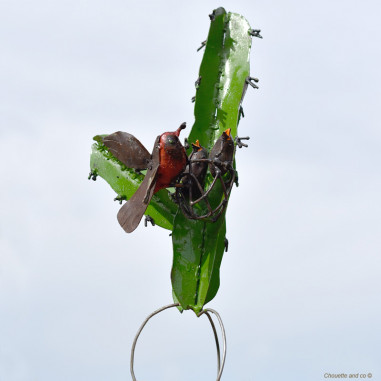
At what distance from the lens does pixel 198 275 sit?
8367mm

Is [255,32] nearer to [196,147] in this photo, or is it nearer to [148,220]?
[196,147]

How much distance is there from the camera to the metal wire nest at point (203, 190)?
802 cm

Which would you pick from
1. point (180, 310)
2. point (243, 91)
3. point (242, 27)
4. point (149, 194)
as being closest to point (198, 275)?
point (180, 310)

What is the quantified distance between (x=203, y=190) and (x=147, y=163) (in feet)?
1.64

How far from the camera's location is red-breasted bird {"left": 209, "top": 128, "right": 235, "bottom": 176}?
26.2 feet

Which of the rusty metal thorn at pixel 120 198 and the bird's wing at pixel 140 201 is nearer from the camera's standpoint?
the bird's wing at pixel 140 201

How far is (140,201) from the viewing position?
8055mm

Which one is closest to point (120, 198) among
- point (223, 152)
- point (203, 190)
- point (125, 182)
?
point (125, 182)

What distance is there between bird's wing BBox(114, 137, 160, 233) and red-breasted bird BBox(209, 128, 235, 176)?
45cm

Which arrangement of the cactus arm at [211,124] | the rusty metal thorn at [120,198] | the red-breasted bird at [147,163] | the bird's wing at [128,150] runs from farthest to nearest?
the rusty metal thorn at [120,198] < the cactus arm at [211,124] < the bird's wing at [128,150] < the red-breasted bird at [147,163]

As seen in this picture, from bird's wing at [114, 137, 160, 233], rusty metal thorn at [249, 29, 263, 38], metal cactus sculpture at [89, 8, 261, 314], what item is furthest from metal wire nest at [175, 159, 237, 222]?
rusty metal thorn at [249, 29, 263, 38]

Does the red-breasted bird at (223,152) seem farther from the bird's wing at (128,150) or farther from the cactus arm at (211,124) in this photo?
the bird's wing at (128,150)

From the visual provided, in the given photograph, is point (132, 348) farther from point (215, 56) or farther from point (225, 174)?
point (215, 56)

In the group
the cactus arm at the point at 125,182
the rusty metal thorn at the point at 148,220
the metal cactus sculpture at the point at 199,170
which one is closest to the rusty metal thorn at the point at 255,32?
the metal cactus sculpture at the point at 199,170
